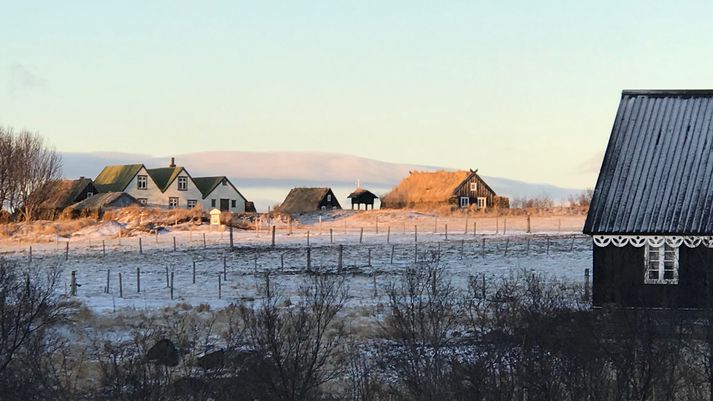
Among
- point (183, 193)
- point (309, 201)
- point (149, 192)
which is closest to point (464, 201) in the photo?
point (309, 201)

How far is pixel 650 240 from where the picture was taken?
29969 mm

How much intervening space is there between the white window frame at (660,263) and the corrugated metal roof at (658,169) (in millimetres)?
488

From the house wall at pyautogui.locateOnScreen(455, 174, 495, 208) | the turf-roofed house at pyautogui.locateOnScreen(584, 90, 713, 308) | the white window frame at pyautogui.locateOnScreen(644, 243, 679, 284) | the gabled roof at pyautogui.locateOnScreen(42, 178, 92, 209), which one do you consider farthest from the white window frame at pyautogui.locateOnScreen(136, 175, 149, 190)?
the white window frame at pyautogui.locateOnScreen(644, 243, 679, 284)

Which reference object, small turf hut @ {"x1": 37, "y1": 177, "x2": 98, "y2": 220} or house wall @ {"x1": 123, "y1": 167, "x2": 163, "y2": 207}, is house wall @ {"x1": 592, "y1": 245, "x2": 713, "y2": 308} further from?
house wall @ {"x1": 123, "y1": 167, "x2": 163, "y2": 207}

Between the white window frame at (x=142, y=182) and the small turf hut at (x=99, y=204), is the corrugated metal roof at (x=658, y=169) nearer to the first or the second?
the small turf hut at (x=99, y=204)

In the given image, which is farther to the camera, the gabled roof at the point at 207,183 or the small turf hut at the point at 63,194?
the gabled roof at the point at 207,183

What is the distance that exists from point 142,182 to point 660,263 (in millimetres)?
79509

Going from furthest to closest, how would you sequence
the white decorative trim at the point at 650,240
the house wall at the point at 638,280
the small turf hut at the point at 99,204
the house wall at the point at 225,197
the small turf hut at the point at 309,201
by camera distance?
the small turf hut at the point at 309,201 → the house wall at the point at 225,197 → the small turf hut at the point at 99,204 → the white decorative trim at the point at 650,240 → the house wall at the point at 638,280

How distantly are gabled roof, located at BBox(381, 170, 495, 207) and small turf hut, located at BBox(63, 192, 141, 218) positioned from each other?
2783 cm

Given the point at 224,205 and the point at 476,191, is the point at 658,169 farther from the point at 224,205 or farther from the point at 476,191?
the point at 224,205

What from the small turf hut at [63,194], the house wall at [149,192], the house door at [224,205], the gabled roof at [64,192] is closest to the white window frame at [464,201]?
the house door at [224,205]

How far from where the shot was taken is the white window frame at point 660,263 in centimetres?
2960

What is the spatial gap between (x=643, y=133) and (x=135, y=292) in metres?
19.8

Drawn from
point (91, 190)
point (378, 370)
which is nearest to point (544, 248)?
point (378, 370)
